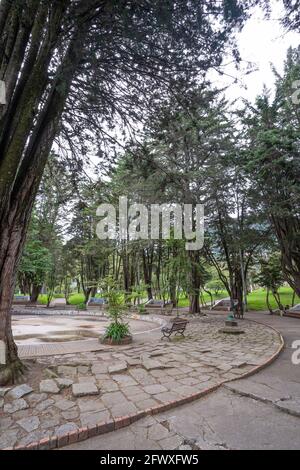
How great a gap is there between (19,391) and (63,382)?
27.6 inches

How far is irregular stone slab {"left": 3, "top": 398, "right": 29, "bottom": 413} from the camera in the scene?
3.65 metres

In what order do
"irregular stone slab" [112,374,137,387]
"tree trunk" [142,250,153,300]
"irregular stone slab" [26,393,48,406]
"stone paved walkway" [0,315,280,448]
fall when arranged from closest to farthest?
"stone paved walkway" [0,315,280,448], "irregular stone slab" [26,393,48,406], "irregular stone slab" [112,374,137,387], "tree trunk" [142,250,153,300]

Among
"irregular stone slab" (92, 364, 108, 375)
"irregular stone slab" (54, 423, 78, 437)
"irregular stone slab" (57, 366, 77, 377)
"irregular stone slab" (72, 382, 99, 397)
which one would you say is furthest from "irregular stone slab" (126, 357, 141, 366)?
"irregular stone slab" (54, 423, 78, 437)

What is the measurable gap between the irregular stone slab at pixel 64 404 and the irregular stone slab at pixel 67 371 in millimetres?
1022

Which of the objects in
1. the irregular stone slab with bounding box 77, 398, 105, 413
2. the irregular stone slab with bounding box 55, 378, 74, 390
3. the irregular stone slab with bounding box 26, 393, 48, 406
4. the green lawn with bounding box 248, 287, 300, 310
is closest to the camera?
the irregular stone slab with bounding box 77, 398, 105, 413

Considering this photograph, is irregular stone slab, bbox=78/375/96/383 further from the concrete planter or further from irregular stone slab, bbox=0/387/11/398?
the concrete planter

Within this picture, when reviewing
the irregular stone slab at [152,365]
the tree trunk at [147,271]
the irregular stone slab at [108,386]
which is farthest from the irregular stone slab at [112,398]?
the tree trunk at [147,271]

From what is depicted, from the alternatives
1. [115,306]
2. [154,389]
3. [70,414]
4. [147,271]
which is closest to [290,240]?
[115,306]

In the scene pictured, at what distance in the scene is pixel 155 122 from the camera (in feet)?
22.1

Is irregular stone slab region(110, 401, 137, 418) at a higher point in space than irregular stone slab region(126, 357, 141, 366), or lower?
higher

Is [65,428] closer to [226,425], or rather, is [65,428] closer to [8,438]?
[8,438]

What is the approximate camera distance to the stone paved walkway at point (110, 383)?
3.41 m

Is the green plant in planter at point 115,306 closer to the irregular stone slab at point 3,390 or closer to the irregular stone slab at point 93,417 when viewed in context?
the irregular stone slab at point 3,390

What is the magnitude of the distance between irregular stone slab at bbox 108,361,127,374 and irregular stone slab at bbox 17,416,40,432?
1.96 metres
